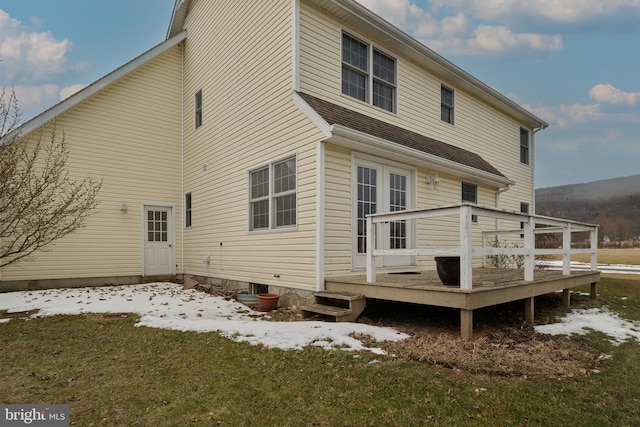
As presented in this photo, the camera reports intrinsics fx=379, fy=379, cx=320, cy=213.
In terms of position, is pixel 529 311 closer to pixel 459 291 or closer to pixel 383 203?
pixel 459 291

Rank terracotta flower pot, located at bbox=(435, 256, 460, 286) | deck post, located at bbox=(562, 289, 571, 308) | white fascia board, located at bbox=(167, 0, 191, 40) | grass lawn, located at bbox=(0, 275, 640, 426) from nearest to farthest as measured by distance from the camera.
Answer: grass lawn, located at bbox=(0, 275, 640, 426), terracotta flower pot, located at bbox=(435, 256, 460, 286), deck post, located at bbox=(562, 289, 571, 308), white fascia board, located at bbox=(167, 0, 191, 40)

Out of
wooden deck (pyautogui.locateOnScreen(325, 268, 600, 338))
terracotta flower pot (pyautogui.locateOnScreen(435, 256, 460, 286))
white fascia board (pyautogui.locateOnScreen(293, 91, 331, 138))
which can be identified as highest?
white fascia board (pyautogui.locateOnScreen(293, 91, 331, 138))

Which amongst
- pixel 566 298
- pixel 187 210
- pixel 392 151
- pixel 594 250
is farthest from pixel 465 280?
pixel 187 210

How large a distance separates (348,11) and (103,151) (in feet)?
25.7

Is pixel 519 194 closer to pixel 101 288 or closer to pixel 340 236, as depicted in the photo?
pixel 340 236

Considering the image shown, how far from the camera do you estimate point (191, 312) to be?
23.2 ft

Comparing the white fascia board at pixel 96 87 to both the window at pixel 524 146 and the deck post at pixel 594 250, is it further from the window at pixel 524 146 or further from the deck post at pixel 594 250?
the deck post at pixel 594 250

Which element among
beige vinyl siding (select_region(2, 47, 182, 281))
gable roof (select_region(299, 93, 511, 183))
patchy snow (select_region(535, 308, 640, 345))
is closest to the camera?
patchy snow (select_region(535, 308, 640, 345))

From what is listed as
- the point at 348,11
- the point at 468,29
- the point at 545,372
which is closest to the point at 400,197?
the point at 348,11

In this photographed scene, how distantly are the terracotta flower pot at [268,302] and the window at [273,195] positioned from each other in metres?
1.43

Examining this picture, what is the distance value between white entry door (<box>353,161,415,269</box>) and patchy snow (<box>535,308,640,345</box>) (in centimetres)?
309

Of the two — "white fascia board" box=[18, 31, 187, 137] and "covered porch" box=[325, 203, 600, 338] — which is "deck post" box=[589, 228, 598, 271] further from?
"white fascia board" box=[18, 31, 187, 137]

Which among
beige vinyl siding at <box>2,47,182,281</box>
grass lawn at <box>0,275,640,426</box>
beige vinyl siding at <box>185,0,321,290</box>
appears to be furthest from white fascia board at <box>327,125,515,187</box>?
beige vinyl siding at <box>2,47,182,281</box>

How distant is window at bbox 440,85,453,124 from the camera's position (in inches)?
424
